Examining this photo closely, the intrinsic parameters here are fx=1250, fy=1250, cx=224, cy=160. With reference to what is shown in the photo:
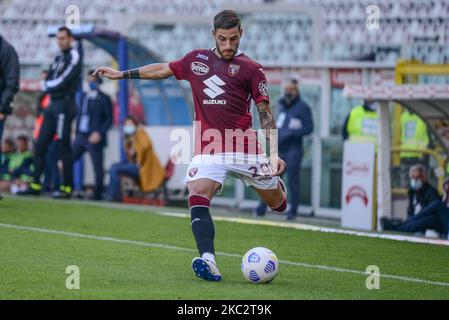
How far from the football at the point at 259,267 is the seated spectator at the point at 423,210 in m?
6.44

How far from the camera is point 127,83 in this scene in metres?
20.8

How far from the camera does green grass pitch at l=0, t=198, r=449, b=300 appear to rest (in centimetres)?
926

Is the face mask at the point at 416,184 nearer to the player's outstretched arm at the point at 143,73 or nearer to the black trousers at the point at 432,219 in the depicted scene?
the black trousers at the point at 432,219

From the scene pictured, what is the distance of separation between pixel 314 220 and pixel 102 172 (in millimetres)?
3823

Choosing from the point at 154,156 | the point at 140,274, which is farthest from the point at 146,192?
the point at 140,274

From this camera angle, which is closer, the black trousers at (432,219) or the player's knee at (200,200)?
the player's knee at (200,200)

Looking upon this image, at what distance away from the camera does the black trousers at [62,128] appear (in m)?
19.0

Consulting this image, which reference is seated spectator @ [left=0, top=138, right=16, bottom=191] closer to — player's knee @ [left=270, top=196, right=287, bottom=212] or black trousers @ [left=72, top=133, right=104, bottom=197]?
black trousers @ [left=72, top=133, right=104, bottom=197]

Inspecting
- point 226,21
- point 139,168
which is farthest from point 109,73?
Result: point 139,168

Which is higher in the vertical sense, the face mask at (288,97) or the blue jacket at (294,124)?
the face mask at (288,97)

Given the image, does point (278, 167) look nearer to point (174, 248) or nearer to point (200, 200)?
point (200, 200)

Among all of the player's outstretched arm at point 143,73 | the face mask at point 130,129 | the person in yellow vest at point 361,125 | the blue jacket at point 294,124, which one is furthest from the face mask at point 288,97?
the player's outstretched arm at point 143,73

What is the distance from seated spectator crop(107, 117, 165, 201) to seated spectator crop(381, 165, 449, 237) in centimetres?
460

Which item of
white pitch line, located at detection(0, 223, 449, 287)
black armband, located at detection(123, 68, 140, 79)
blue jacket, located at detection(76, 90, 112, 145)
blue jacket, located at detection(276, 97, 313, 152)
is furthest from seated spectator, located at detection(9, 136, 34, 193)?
black armband, located at detection(123, 68, 140, 79)
